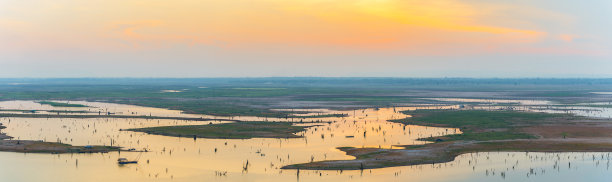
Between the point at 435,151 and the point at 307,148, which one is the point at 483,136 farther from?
the point at 307,148

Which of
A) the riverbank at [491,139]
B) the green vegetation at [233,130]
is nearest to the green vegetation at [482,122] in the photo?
the riverbank at [491,139]

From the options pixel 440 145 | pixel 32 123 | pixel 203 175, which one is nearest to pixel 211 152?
pixel 203 175

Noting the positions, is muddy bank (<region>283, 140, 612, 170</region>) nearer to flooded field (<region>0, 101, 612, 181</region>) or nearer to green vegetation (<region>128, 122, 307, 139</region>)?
flooded field (<region>0, 101, 612, 181</region>)

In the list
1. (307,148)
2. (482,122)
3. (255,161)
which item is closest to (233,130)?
(307,148)

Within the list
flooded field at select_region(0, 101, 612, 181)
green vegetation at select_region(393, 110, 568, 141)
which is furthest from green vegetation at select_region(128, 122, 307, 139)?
green vegetation at select_region(393, 110, 568, 141)

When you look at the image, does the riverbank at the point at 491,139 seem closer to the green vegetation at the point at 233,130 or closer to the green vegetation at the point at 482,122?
the green vegetation at the point at 482,122
